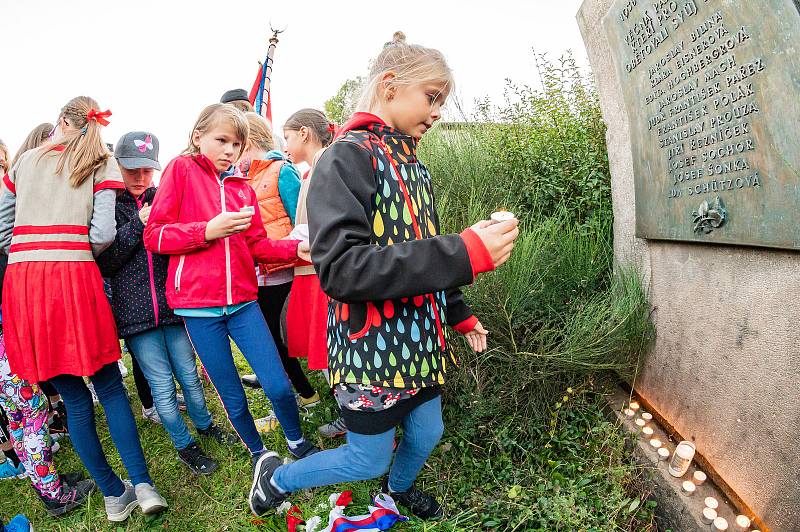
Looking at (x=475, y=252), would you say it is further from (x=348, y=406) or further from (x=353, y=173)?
(x=348, y=406)

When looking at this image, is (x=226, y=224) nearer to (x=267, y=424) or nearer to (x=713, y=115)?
(x=267, y=424)

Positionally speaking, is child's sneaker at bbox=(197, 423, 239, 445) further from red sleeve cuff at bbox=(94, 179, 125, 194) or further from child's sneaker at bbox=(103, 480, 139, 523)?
red sleeve cuff at bbox=(94, 179, 125, 194)

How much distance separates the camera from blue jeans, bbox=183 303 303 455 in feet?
7.44

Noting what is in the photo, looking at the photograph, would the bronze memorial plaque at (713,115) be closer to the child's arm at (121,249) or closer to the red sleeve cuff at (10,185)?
the child's arm at (121,249)

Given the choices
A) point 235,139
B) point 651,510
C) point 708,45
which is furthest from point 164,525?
point 708,45

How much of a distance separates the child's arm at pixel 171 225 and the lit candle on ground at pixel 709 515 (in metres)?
2.38

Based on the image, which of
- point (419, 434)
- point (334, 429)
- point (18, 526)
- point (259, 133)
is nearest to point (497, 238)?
point (419, 434)

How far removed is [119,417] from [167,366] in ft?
1.13

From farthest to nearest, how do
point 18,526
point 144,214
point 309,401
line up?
point 309,401 < point 144,214 < point 18,526

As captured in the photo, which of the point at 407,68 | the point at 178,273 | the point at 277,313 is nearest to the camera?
the point at 407,68

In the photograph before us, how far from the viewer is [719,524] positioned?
180cm

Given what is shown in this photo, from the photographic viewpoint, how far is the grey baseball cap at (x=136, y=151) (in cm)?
260

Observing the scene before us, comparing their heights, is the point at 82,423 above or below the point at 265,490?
above

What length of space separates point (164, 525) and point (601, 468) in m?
2.16
